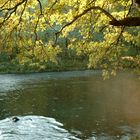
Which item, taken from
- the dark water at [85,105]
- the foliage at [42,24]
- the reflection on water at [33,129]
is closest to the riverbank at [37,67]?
the dark water at [85,105]

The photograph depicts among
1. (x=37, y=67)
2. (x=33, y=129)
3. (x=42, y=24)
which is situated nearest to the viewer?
(x=42, y=24)

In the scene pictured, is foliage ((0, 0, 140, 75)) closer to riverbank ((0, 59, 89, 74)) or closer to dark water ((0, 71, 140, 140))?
dark water ((0, 71, 140, 140))

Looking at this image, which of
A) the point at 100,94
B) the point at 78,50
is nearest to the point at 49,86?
the point at 100,94

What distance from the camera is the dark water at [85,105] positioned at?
114 feet

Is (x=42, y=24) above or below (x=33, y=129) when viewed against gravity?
above

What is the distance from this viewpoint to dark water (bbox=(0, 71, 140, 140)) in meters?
34.8

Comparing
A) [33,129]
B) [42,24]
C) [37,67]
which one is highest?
[42,24]

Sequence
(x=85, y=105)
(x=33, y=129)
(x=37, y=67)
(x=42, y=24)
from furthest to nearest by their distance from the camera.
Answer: (x=37, y=67), (x=85, y=105), (x=33, y=129), (x=42, y=24)

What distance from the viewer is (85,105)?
161 feet

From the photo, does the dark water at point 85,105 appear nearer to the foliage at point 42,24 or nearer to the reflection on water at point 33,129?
the reflection on water at point 33,129

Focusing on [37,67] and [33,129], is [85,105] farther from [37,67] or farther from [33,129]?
[37,67]

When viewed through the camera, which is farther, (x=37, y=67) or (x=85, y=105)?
(x=37, y=67)

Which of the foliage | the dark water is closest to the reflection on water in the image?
the dark water

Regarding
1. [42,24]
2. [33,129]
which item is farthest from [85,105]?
[42,24]
